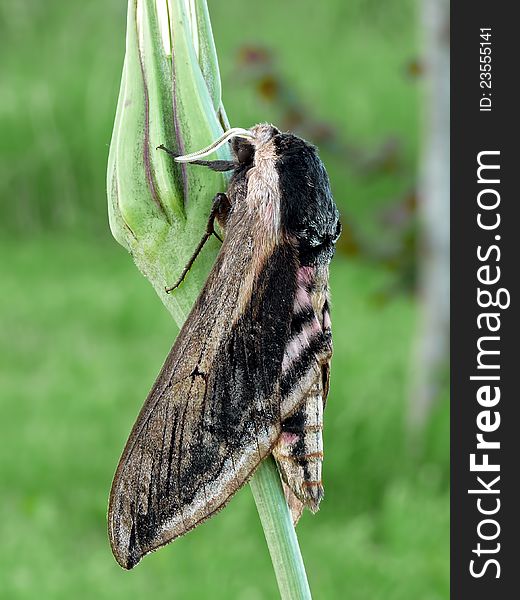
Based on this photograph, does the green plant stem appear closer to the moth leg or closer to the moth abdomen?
the moth abdomen

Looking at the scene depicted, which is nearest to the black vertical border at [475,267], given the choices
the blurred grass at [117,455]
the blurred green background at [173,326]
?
the blurred green background at [173,326]

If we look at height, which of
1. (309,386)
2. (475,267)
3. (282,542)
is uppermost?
(475,267)

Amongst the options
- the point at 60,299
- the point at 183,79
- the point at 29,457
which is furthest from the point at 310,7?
the point at 183,79

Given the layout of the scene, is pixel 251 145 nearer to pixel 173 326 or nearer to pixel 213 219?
pixel 213 219

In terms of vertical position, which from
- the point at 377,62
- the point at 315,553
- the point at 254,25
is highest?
the point at 254,25

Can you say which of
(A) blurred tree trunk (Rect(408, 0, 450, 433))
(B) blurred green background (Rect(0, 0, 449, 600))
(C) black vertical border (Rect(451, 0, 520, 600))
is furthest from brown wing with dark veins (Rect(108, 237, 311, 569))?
(A) blurred tree trunk (Rect(408, 0, 450, 433))

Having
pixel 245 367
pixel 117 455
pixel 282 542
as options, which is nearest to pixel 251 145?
pixel 245 367

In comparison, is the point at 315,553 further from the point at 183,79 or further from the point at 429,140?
Result: the point at 183,79
